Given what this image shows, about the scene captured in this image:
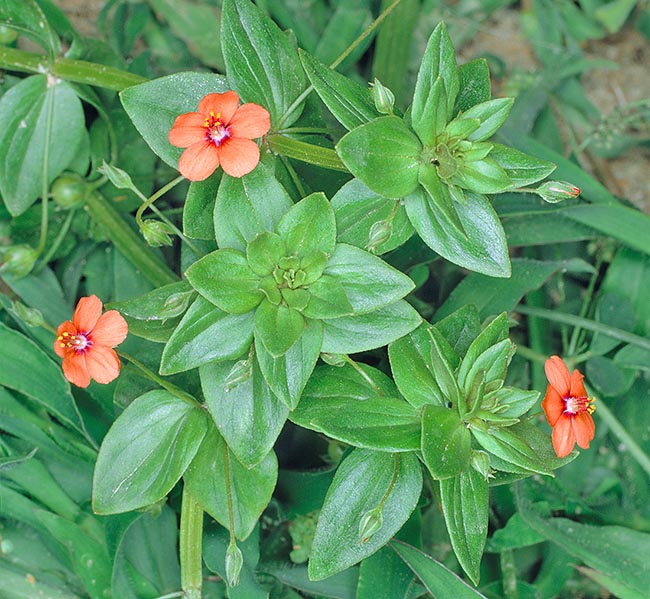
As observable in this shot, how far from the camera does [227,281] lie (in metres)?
1.16

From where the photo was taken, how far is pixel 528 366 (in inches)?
69.7

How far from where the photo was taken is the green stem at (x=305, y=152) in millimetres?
1249

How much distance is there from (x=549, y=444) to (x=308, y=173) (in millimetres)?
602

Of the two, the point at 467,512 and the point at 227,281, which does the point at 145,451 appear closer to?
the point at 227,281

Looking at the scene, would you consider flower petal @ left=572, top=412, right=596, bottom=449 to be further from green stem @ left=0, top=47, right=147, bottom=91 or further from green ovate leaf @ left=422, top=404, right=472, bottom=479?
green stem @ left=0, top=47, right=147, bottom=91

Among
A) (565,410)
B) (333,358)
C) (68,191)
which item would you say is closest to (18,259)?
(68,191)

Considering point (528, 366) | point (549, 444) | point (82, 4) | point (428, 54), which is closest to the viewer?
point (428, 54)

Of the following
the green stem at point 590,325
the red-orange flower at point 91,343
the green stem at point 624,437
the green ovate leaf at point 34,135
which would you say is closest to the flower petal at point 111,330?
the red-orange flower at point 91,343

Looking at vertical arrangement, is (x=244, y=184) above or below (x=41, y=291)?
above

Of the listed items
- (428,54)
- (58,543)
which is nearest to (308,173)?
(428,54)

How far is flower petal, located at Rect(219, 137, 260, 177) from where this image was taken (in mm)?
1142

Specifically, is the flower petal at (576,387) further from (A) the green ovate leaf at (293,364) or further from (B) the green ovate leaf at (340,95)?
(B) the green ovate leaf at (340,95)

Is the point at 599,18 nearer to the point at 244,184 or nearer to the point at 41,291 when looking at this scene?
the point at 244,184

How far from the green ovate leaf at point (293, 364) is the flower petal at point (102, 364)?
0.69 feet
